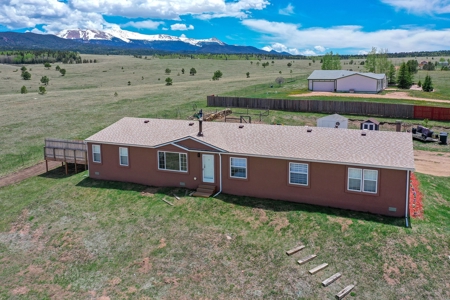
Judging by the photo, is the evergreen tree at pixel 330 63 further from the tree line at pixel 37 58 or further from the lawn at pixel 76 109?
the tree line at pixel 37 58

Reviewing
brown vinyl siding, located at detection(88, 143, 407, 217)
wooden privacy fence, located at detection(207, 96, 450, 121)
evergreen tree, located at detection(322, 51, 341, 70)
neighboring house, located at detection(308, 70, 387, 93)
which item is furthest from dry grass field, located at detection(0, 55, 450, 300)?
evergreen tree, located at detection(322, 51, 341, 70)

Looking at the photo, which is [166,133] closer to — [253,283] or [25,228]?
[25,228]

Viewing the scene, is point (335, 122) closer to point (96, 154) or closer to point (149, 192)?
point (149, 192)

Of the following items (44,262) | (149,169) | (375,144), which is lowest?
(44,262)

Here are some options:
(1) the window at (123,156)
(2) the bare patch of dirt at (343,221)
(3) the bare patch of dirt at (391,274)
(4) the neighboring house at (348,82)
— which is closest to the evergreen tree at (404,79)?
(4) the neighboring house at (348,82)

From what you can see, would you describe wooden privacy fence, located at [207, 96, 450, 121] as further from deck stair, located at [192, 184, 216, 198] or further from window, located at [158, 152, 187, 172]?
deck stair, located at [192, 184, 216, 198]

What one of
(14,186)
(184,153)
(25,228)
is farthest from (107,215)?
(14,186)

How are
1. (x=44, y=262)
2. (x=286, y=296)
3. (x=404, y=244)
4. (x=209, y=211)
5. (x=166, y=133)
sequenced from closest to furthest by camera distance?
(x=286, y=296) → (x=404, y=244) → (x=44, y=262) → (x=209, y=211) → (x=166, y=133)
